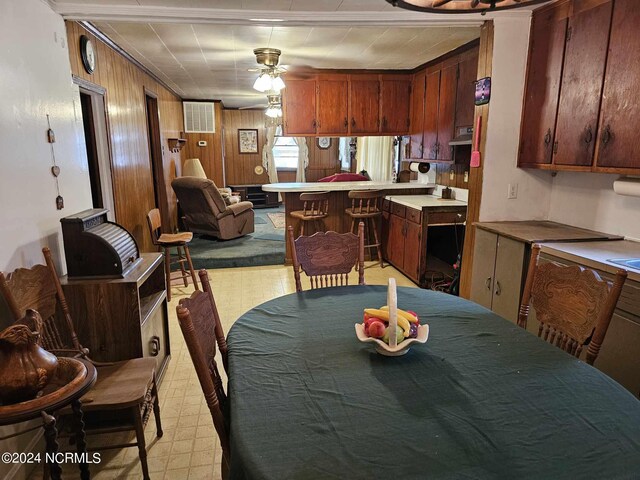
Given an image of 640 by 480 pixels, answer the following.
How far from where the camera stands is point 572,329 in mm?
A: 1564

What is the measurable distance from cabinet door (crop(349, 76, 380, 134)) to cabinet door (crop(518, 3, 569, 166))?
243cm

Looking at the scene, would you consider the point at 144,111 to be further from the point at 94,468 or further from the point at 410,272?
the point at 94,468

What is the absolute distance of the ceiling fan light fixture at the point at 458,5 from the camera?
1.25 m

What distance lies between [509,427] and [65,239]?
2155 mm

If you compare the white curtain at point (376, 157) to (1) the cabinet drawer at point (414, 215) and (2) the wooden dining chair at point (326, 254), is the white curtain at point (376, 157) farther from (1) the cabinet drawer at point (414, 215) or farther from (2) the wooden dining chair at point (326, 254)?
(2) the wooden dining chair at point (326, 254)

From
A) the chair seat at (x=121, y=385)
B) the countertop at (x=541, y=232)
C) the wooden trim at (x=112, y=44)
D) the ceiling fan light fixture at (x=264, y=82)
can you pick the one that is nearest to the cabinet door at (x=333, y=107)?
the ceiling fan light fixture at (x=264, y=82)

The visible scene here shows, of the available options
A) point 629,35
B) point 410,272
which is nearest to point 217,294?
point 410,272

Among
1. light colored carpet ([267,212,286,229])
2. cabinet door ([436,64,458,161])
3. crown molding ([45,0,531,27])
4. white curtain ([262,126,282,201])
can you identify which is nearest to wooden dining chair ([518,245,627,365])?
crown molding ([45,0,531,27])

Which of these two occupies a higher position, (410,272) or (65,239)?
(65,239)

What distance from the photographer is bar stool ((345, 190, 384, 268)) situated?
4762mm

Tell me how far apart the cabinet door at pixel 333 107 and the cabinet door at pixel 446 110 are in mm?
1223

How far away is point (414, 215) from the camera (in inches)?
167

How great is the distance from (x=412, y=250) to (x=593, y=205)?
181 centimetres

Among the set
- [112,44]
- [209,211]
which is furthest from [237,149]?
[112,44]
